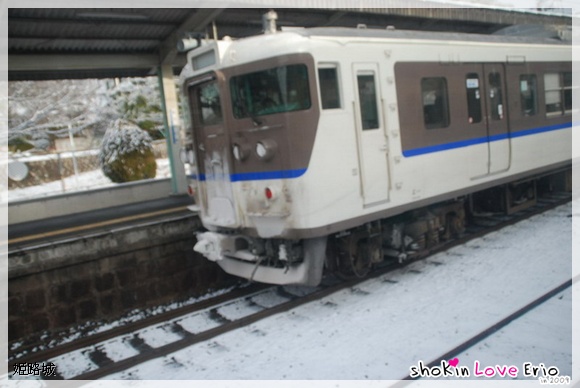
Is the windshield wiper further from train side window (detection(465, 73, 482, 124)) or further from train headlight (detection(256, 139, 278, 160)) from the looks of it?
train side window (detection(465, 73, 482, 124))

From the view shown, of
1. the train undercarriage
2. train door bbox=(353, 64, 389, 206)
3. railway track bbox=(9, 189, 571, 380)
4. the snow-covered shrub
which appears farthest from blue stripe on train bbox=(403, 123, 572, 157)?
the snow-covered shrub

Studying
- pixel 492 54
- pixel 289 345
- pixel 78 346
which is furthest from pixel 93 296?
pixel 492 54

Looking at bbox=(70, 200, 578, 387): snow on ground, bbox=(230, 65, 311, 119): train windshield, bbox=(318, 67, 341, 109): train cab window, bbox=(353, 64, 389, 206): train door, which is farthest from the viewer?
bbox=(353, 64, 389, 206): train door

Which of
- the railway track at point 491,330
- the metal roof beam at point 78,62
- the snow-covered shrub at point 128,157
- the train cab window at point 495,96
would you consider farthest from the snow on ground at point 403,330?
the snow-covered shrub at point 128,157

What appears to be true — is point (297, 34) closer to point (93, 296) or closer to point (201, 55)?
point (201, 55)

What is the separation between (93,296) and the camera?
24.2 feet

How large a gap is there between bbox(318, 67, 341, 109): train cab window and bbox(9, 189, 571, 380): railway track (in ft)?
8.31

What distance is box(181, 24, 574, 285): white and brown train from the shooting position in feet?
19.0

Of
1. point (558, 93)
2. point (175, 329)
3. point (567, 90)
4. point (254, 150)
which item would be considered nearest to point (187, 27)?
point (254, 150)

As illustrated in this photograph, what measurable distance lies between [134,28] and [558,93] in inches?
330

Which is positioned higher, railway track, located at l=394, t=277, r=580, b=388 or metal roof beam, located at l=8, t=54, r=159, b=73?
metal roof beam, located at l=8, t=54, r=159, b=73

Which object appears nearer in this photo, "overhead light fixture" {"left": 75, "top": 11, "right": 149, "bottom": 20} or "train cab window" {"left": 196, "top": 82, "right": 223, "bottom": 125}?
"train cab window" {"left": 196, "top": 82, "right": 223, "bottom": 125}

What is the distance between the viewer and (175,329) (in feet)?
20.9

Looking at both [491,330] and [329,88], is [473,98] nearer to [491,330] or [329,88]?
[329,88]
